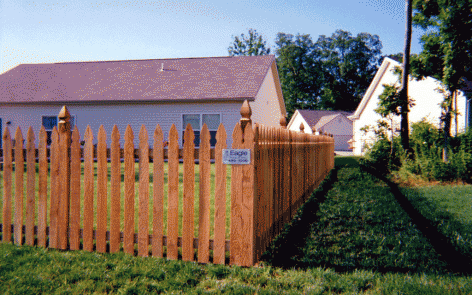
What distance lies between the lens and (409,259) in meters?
3.74

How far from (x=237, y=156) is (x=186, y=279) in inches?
48.2

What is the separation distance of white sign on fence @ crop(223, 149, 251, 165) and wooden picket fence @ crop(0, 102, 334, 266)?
1.9 inches

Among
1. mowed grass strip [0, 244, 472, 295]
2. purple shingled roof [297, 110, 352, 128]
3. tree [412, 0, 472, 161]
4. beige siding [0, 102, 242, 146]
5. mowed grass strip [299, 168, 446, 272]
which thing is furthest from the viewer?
purple shingled roof [297, 110, 352, 128]

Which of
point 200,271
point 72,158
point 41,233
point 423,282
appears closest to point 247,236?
point 200,271

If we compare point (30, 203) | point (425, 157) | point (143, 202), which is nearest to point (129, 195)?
point (143, 202)

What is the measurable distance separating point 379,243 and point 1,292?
3.96 meters

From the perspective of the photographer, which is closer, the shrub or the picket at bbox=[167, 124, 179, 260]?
the picket at bbox=[167, 124, 179, 260]

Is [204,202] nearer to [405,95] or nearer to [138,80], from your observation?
[405,95]

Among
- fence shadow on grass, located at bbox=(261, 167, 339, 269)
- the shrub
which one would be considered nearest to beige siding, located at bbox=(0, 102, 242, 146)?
the shrub

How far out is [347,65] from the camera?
6425 cm

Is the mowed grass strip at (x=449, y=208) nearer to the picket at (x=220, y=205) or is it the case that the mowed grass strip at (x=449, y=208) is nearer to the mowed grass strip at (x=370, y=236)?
the mowed grass strip at (x=370, y=236)

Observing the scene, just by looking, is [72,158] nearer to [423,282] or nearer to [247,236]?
[247,236]

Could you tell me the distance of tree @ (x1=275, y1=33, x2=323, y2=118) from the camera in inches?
2467

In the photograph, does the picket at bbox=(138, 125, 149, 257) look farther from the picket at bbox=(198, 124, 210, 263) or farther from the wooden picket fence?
the picket at bbox=(198, 124, 210, 263)
